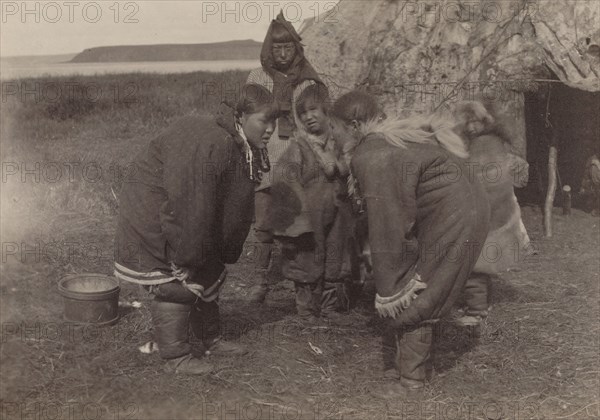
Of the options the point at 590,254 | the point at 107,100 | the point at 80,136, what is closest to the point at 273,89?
the point at 590,254

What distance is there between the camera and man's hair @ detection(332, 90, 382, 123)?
13.1ft

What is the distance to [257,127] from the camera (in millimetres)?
4121

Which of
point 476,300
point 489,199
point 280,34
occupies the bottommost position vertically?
point 476,300

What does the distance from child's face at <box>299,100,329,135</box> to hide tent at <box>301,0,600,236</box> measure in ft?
8.47

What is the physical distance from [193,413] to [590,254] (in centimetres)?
528

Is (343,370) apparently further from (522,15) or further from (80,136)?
(80,136)

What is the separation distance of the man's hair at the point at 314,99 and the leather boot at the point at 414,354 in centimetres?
198

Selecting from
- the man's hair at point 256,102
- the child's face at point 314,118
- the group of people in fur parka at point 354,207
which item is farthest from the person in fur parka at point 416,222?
the child's face at point 314,118

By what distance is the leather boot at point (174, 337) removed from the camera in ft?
13.8

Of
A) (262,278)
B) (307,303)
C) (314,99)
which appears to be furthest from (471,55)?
(307,303)

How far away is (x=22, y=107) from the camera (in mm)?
17750

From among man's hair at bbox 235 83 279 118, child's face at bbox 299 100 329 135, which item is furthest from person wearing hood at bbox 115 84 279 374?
child's face at bbox 299 100 329 135

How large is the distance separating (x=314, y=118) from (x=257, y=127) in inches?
41.9

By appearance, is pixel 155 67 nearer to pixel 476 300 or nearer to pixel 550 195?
pixel 550 195
